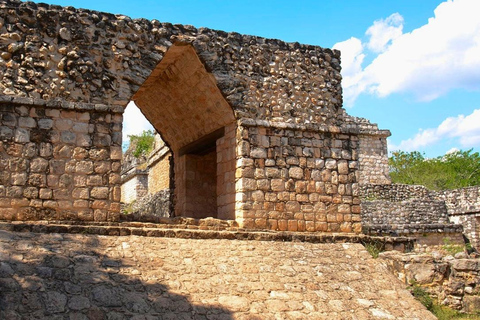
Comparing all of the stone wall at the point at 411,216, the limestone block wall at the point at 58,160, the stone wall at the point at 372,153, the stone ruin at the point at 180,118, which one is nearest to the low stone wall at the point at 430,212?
the stone wall at the point at 411,216

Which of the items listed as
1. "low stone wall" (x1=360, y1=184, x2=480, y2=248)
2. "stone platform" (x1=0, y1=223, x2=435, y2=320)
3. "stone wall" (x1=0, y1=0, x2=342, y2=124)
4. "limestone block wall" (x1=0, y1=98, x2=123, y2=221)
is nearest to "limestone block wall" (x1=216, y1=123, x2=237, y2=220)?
"stone wall" (x1=0, y1=0, x2=342, y2=124)

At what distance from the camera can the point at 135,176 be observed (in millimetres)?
22703

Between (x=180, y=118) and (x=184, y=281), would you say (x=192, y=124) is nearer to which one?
(x=180, y=118)

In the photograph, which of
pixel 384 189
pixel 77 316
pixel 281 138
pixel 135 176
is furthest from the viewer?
pixel 384 189

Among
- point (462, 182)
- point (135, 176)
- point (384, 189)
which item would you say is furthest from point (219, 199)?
point (462, 182)

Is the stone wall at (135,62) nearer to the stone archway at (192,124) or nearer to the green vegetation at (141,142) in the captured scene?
the stone archway at (192,124)

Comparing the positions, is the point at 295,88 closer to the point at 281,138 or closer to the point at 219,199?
the point at 281,138

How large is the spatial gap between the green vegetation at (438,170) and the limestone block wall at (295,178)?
27055 millimetres

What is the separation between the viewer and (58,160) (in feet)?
27.7

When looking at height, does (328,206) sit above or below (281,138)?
below

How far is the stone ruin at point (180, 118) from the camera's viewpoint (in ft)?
27.5

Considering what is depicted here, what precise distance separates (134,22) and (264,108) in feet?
9.16

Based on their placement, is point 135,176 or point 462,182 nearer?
point 135,176

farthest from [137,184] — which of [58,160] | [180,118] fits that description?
[58,160]
